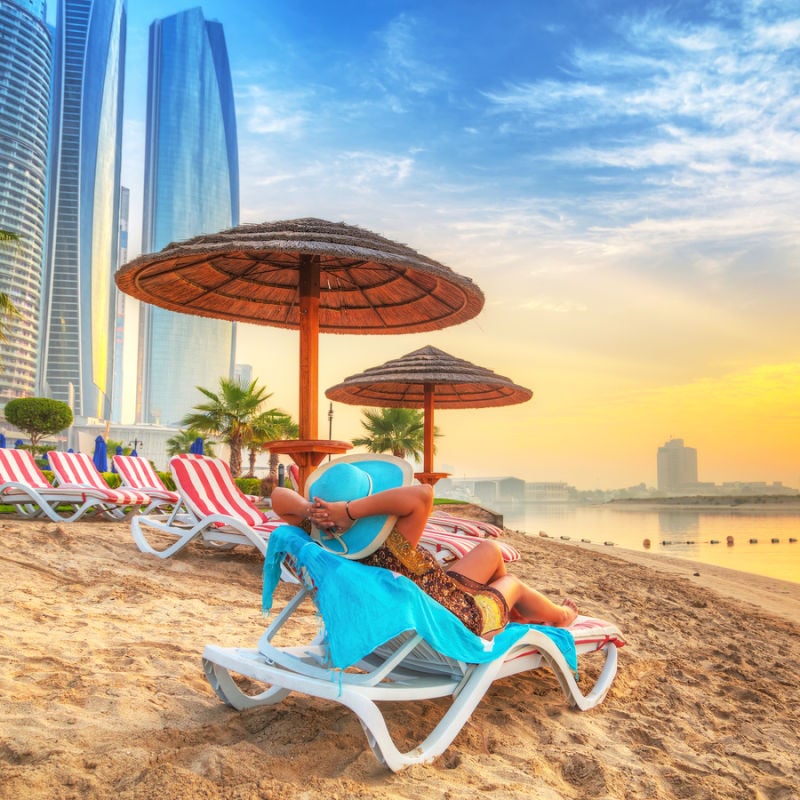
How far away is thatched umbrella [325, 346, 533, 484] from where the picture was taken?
10.1 m

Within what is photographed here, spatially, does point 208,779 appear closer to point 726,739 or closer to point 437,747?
point 437,747

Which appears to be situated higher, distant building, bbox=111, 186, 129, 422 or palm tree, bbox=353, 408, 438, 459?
distant building, bbox=111, 186, 129, 422

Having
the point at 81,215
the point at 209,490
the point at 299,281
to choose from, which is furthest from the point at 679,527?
the point at 81,215

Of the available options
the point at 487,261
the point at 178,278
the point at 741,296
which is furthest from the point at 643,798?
the point at 741,296

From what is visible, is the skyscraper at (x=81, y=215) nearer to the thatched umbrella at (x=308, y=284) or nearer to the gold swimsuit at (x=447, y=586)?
the thatched umbrella at (x=308, y=284)

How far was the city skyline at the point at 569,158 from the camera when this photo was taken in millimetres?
10586

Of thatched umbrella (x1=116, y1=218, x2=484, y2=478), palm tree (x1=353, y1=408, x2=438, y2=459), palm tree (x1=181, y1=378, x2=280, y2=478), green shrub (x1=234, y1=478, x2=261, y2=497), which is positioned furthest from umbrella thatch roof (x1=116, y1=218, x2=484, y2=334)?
palm tree (x1=181, y1=378, x2=280, y2=478)

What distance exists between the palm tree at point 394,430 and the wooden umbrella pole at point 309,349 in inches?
727

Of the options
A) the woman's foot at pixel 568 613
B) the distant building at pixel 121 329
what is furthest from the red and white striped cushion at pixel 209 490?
the distant building at pixel 121 329

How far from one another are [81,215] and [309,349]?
111466mm

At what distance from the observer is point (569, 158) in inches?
541

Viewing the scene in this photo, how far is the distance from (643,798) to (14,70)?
340 feet

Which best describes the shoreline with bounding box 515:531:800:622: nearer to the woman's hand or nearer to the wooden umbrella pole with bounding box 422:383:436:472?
the wooden umbrella pole with bounding box 422:383:436:472

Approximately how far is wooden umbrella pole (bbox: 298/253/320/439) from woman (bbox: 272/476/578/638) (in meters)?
3.89
